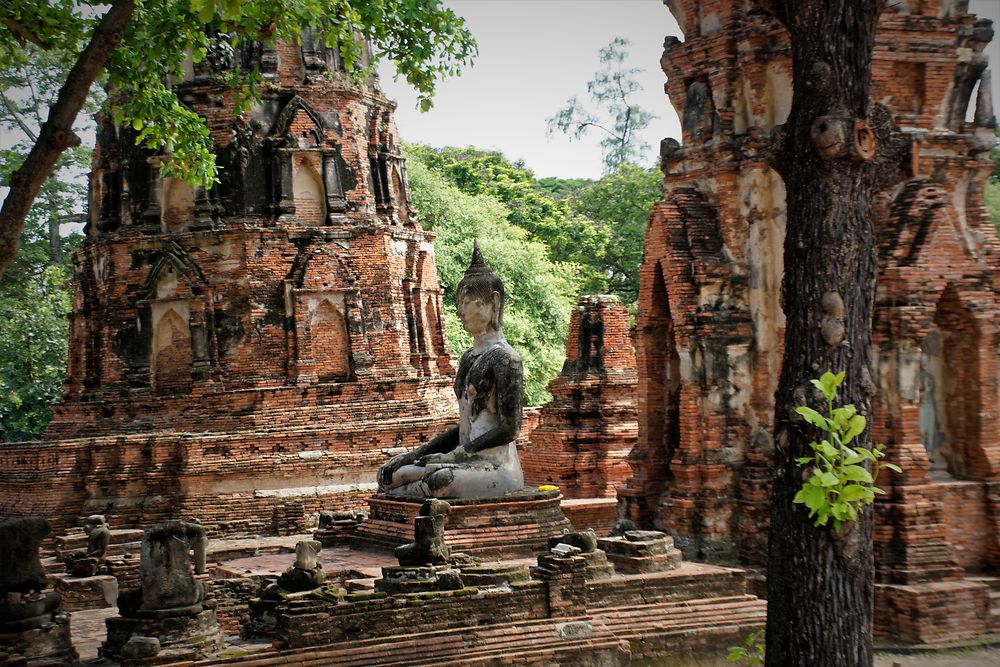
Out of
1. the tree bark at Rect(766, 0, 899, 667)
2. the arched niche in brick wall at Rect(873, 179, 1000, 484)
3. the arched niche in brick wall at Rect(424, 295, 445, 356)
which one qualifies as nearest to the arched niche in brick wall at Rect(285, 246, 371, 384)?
the arched niche in brick wall at Rect(424, 295, 445, 356)

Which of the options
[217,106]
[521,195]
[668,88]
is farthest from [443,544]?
[521,195]

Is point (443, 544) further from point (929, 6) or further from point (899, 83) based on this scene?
point (929, 6)

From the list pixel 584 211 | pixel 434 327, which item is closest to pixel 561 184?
pixel 584 211

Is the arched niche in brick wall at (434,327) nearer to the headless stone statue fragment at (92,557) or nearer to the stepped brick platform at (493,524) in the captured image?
the headless stone statue fragment at (92,557)

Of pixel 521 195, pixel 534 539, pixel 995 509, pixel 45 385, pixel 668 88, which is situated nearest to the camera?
pixel 534 539

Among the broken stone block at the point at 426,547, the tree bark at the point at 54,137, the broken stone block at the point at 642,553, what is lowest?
the broken stone block at the point at 642,553

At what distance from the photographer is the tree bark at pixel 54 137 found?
824 cm

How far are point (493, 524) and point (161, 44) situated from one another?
5.34 metres

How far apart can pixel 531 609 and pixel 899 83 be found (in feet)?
20.3

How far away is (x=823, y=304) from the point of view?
7.15 metres

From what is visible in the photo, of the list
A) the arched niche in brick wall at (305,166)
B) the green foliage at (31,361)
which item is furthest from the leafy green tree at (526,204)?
the arched niche in brick wall at (305,166)

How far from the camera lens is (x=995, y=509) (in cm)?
1133

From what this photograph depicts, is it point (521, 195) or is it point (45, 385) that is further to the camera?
point (521, 195)

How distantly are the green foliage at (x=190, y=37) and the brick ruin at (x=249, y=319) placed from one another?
808cm
